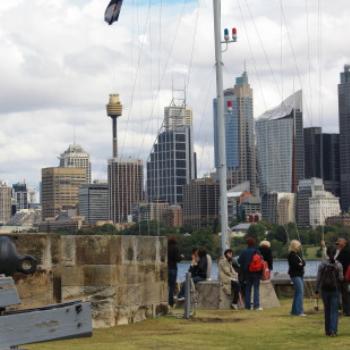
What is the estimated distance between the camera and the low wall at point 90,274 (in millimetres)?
15094

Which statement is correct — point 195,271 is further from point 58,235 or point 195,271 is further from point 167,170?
point 167,170

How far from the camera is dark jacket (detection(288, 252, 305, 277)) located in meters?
18.5

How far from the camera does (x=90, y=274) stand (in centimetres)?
1567

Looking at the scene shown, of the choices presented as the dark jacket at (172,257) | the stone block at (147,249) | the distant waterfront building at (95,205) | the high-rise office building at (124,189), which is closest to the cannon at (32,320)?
the stone block at (147,249)

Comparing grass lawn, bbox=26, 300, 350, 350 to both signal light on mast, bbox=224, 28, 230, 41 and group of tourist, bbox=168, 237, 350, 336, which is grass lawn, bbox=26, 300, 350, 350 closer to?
group of tourist, bbox=168, 237, 350, 336

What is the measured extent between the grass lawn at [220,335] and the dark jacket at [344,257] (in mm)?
871

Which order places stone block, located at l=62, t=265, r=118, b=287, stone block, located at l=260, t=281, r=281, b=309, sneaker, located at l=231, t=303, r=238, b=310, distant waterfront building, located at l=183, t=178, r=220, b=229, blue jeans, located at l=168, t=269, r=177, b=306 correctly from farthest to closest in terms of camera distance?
distant waterfront building, located at l=183, t=178, r=220, b=229, blue jeans, located at l=168, t=269, r=177, b=306, stone block, located at l=260, t=281, r=281, b=309, sneaker, located at l=231, t=303, r=238, b=310, stone block, located at l=62, t=265, r=118, b=287

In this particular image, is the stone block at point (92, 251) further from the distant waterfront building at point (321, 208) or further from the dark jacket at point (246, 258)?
the distant waterfront building at point (321, 208)

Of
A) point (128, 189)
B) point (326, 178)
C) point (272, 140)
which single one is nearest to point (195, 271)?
point (272, 140)

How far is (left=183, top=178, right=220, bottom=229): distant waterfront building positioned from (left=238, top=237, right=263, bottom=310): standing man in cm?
7287

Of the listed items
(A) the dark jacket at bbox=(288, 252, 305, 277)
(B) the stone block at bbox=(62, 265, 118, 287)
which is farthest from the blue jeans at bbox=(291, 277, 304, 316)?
(B) the stone block at bbox=(62, 265, 118, 287)

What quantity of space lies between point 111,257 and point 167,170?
289 ft

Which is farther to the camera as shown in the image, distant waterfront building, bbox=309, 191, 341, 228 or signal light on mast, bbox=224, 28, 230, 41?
distant waterfront building, bbox=309, 191, 341, 228

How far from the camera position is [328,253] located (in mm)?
15773
